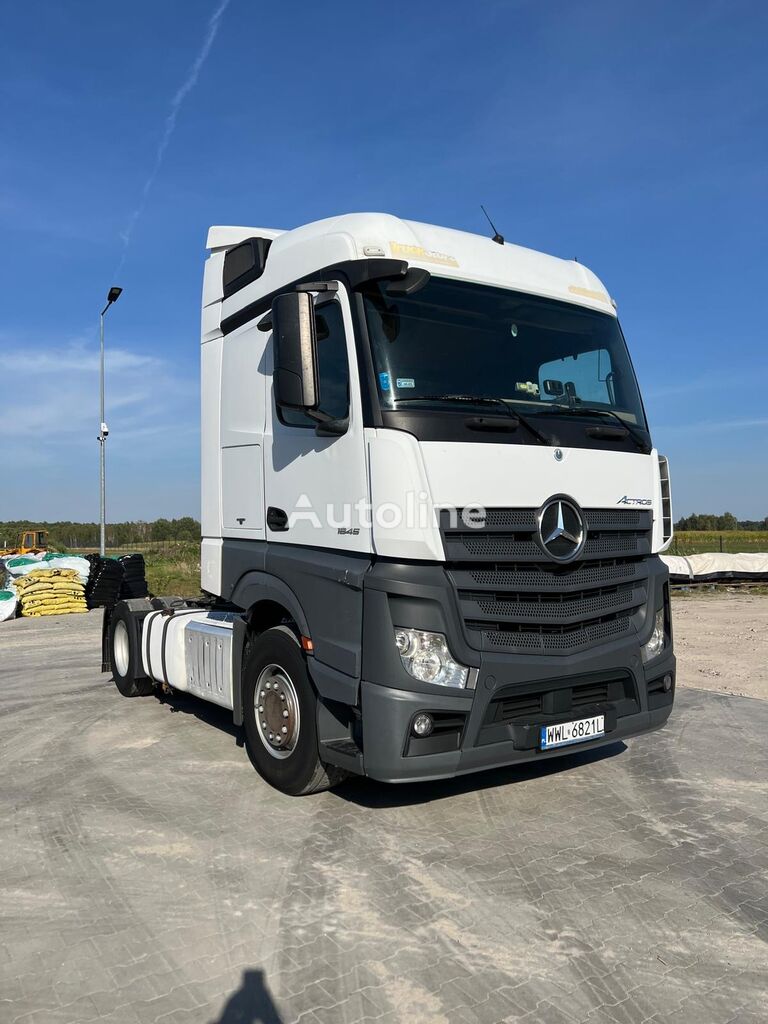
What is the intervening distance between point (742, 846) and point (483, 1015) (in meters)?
2.18

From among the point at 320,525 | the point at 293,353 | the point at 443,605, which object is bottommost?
the point at 443,605

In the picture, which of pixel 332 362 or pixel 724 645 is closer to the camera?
pixel 332 362

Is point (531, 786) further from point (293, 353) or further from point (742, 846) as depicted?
point (293, 353)

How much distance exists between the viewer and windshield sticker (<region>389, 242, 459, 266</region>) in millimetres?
4579

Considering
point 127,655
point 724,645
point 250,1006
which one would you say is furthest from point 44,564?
point 250,1006

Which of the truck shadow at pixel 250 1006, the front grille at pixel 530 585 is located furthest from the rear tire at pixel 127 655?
the truck shadow at pixel 250 1006

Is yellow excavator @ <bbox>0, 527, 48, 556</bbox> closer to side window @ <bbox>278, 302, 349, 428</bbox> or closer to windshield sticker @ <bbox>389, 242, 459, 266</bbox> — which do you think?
side window @ <bbox>278, 302, 349, 428</bbox>

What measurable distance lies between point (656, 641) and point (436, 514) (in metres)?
1.91

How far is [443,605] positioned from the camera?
407cm

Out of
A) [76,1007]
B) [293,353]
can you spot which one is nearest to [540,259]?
[293,353]

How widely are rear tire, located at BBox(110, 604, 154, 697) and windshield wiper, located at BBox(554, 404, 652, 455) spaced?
16.1 feet

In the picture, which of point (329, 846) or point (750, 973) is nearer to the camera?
point (750, 973)

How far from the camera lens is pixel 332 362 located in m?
4.52

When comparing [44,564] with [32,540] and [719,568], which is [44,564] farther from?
[719,568]
